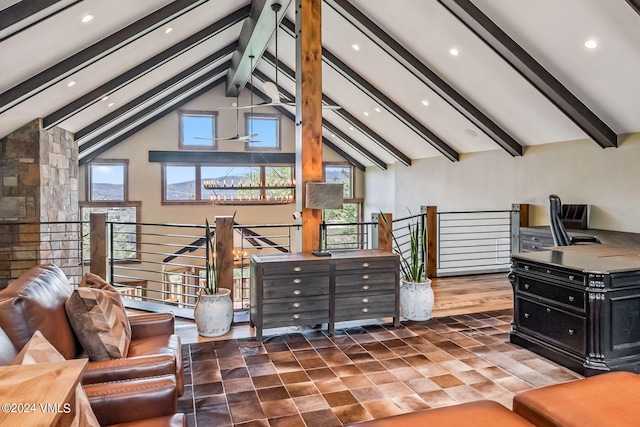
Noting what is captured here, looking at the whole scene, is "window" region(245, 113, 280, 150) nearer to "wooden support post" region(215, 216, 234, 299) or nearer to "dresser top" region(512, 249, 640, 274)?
"wooden support post" region(215, 216, 234, 299)

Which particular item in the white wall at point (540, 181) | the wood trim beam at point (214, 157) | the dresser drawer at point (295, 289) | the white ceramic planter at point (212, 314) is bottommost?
the white ceramic planter at point (212, 314)

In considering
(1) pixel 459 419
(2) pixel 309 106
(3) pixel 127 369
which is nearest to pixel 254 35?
(2) pixel 309 106

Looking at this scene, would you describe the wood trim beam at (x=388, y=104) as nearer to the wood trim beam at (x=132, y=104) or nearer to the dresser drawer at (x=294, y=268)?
the wood trim beam at (x=132, y=104)

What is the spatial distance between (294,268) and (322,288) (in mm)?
360

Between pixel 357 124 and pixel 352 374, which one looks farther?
pixel 357 124

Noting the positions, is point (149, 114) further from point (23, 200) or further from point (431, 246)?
point (431, 246)

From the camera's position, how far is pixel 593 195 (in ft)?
21.5

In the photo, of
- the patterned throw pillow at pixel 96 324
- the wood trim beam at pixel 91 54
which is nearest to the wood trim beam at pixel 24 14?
the wood trim beam at pixel 91 54

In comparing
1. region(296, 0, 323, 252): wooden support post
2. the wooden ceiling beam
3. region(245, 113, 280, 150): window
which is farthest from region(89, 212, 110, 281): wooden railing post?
region(245, 113, 280, 150): window

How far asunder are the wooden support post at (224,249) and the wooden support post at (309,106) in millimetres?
839

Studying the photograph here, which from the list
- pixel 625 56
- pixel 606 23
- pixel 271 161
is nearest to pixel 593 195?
pixel 625 56

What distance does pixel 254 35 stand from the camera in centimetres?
764

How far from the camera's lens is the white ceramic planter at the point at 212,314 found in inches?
176

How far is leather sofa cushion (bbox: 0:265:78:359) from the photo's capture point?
81.5 inches
